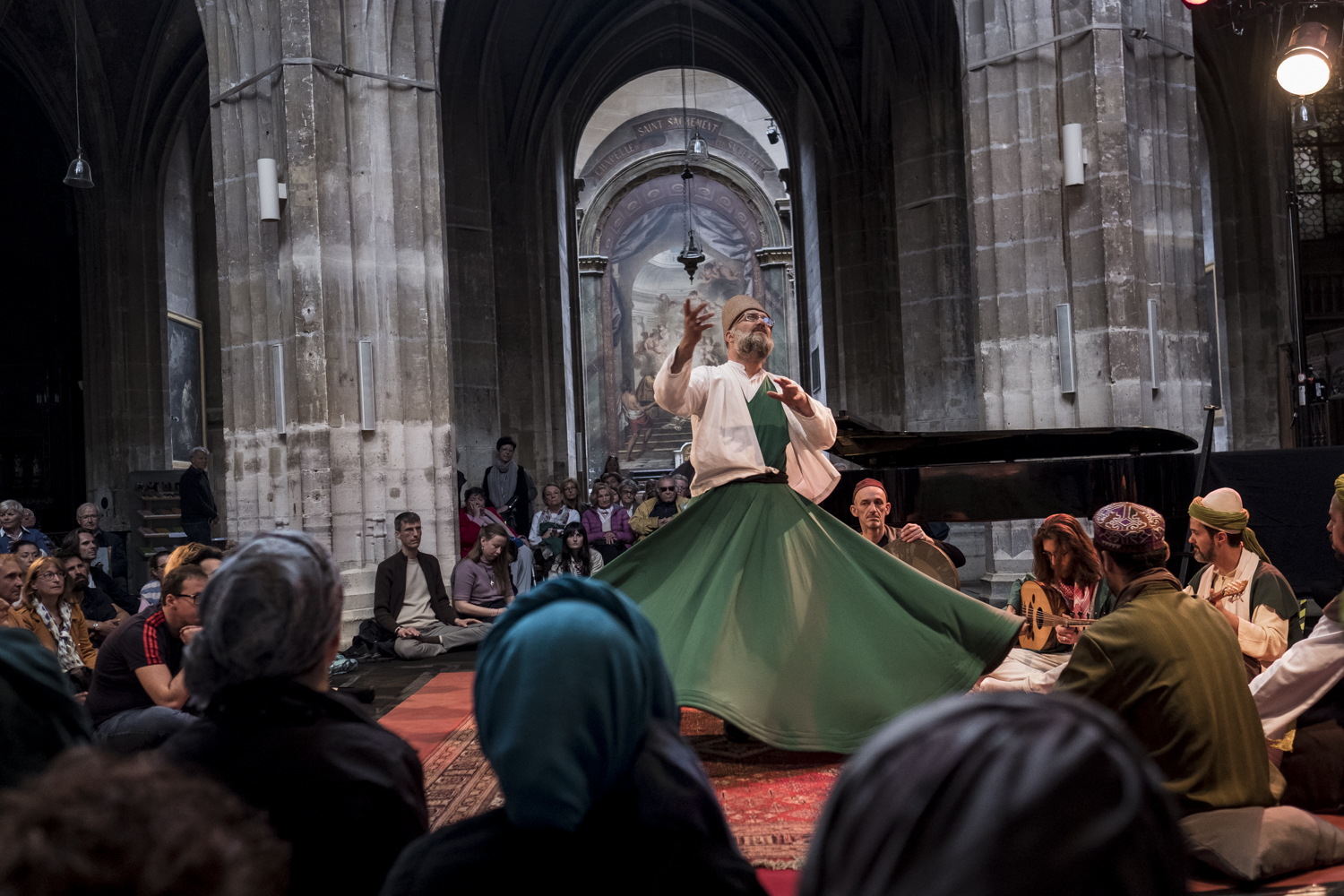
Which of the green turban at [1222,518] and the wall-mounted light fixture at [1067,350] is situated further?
the wall-mounted light fixture at [1067,350]

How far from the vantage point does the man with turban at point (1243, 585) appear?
170 inches

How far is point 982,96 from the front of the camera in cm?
969

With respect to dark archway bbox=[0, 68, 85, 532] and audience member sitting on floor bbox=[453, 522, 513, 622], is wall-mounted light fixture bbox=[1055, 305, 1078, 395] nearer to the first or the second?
audience member sitting on floor bbox=[453, 522, 513, 622]

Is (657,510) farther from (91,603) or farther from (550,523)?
(91,603)

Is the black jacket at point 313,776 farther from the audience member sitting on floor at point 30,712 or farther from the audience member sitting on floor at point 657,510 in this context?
the audience member sitting on floor at point 657,510

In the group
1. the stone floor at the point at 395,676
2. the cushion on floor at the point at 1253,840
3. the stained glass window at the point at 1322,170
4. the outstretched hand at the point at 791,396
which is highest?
the stained glass window at the point at 1322,170

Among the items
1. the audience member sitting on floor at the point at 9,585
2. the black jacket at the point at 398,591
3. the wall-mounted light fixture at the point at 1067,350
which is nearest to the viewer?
the audience member sitting on floor at the point at 9,585

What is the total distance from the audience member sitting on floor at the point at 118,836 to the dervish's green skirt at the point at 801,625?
3.38 metres

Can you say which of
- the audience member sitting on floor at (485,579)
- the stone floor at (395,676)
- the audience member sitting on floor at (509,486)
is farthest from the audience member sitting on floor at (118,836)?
the audience member sitting on floor at (509,486)

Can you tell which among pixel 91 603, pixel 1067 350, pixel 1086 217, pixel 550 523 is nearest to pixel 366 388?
pixel 91 603

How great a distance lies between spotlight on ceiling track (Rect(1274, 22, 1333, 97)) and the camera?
22.0 ft

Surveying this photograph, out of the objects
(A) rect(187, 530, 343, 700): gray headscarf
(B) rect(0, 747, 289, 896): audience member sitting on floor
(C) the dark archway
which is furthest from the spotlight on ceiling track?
(C) the dark archway

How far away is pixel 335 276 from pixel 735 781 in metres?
6.64

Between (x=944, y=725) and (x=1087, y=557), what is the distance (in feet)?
15.4
